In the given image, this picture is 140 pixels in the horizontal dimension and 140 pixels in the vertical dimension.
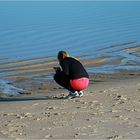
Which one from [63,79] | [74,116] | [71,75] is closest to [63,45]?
[63,79]

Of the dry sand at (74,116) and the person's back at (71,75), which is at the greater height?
the person's back at (71,75)

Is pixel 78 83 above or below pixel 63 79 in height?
below

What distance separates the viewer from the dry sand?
7.97 m

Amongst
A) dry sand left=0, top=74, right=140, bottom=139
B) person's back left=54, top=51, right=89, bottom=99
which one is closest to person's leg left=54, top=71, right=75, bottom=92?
person's back left=54, top=51, right=89, bottom=99

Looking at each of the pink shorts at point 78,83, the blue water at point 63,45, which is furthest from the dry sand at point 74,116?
the blue water at point 63,45

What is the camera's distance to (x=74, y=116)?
30.9ft

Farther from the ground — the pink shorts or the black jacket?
the black jacket

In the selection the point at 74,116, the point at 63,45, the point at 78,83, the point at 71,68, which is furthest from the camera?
the point at 63,45

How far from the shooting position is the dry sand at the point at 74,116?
7.97 meters

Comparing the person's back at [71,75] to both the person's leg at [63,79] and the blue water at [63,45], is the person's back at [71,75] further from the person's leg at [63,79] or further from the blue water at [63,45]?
the blue water at [63,45]

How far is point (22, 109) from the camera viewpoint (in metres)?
10.8

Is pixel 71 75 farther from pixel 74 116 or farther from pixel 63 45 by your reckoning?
pixel 63 45

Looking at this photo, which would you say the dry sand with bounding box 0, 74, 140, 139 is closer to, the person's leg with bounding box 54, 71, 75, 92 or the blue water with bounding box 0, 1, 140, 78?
the person's leg with bounding box 54, 71, 75, 92

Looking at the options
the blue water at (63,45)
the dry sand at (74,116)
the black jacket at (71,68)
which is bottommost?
the dry sand at (74,116)
